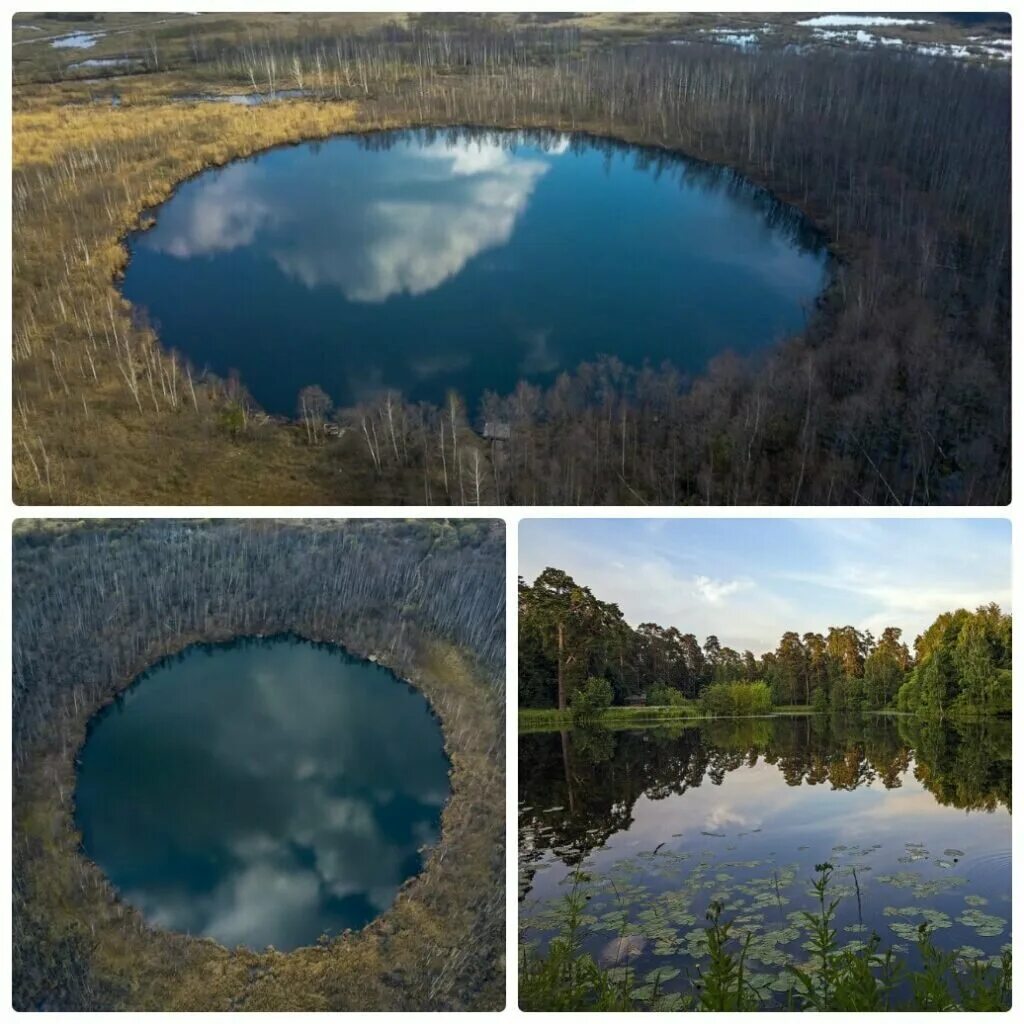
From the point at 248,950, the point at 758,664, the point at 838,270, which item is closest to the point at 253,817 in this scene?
the point at 248,950

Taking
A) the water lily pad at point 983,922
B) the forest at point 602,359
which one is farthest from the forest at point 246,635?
the water lily pad at point 983,922

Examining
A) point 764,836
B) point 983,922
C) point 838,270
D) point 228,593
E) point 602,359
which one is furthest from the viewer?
point 838,270

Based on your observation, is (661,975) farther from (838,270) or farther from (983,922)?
(838,270)

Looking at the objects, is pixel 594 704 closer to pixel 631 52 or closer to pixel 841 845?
pixel 841 845

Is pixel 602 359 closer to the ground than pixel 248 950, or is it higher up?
higher up

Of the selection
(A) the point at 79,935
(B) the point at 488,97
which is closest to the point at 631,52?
(B) the point at 488,97

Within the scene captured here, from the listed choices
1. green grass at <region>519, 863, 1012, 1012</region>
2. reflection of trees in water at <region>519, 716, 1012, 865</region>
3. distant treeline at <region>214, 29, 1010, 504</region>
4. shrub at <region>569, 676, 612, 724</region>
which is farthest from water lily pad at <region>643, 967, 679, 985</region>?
distant treeline at <region>214, 29, 1010, 504</region>

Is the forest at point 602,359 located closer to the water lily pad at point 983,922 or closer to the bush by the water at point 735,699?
the bush by the water at point 735,699
